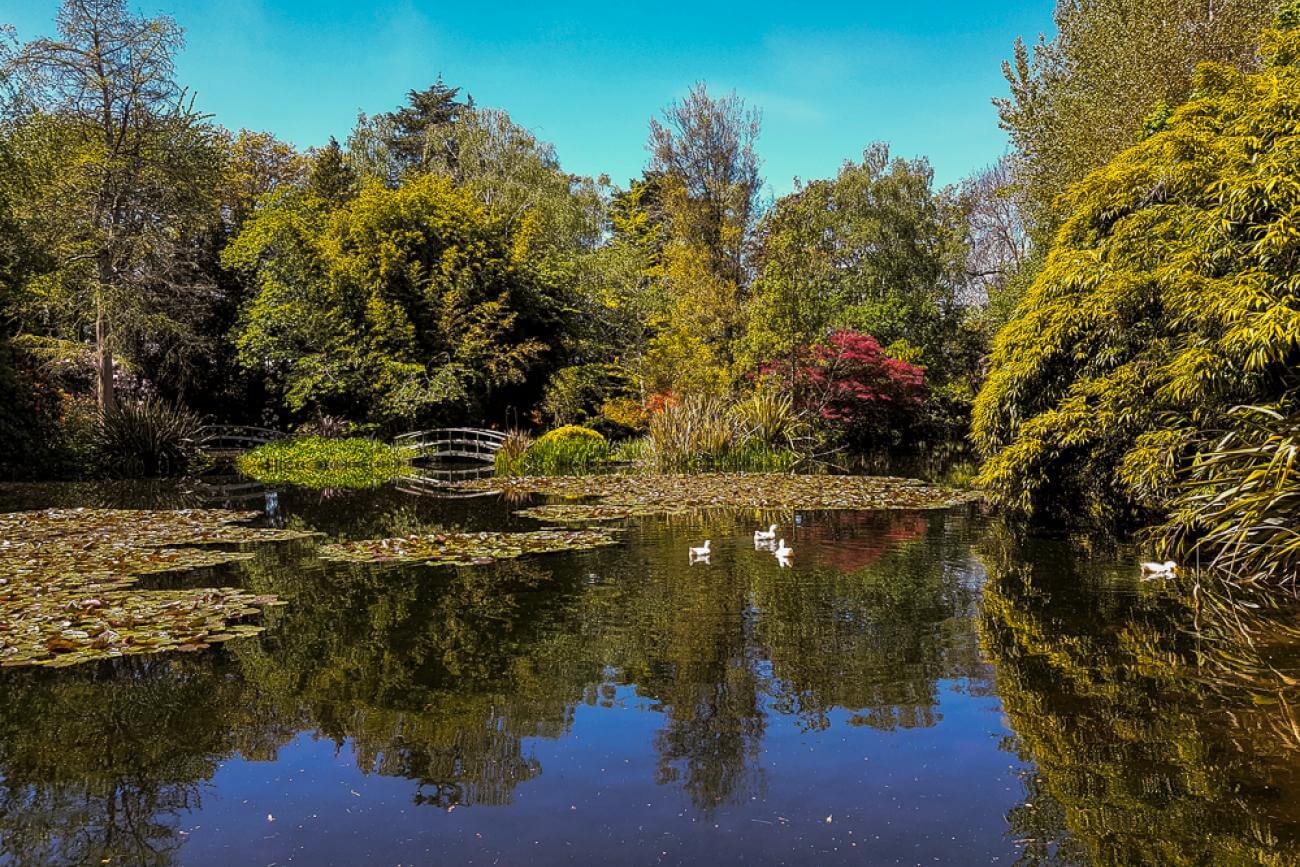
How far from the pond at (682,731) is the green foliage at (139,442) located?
1226 centimetres

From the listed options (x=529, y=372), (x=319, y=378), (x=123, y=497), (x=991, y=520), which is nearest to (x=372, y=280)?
(x=319, y=378)

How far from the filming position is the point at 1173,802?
3078 mm

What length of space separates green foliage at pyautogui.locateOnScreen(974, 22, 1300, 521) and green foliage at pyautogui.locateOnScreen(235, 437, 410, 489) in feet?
42.4

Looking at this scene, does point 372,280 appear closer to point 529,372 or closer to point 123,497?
point 529,372

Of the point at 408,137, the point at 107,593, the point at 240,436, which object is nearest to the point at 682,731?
the point at 107,593

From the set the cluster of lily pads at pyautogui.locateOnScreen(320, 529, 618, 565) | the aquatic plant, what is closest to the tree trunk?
the aquatic plant

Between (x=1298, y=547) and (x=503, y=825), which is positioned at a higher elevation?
(x=1298, y=547)

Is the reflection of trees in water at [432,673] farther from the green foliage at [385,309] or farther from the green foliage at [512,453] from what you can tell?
the green foliage at [385,309]

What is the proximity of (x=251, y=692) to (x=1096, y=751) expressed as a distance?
4.08 metres

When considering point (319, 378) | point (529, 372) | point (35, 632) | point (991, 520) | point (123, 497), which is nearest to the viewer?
point (35, 632)

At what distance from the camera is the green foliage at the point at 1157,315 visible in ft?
21.6

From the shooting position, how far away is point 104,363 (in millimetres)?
18609

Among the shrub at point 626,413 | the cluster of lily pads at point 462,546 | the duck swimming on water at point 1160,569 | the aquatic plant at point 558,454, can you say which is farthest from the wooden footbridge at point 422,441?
the duck swimming on water at point 1160,569

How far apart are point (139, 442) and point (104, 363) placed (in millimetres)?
2592
